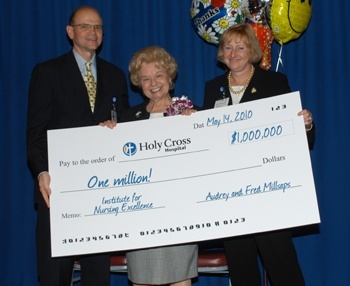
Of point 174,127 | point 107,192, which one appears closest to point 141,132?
point 174,127

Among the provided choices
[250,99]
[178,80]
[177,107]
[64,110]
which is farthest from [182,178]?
[178,80]

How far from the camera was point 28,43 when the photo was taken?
4598 mm

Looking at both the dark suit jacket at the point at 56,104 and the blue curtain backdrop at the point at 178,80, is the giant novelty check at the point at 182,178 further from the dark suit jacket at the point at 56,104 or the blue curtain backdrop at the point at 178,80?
the blue curtain backdrop at the point at 178,80

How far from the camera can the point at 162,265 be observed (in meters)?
2.97

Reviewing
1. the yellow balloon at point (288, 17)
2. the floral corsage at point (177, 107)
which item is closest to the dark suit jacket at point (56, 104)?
the floral corsage at point (177, 107)

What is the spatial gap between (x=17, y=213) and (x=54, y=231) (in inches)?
70.6

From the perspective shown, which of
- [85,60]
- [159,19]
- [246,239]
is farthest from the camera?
[159,19]

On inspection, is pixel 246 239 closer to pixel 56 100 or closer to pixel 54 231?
pixel 54 231

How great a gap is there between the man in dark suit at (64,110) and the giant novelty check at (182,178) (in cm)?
13

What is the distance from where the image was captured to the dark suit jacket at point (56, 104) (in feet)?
10.1

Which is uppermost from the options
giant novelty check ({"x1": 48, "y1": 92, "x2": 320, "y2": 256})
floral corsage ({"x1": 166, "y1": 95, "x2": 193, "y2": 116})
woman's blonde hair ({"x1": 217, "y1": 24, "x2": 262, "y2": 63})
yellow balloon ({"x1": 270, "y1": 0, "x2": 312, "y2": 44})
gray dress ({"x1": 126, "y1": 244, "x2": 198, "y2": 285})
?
yellow balloon ({"x1": 270, "y1": 0, "x2": 312, "y2": 44})

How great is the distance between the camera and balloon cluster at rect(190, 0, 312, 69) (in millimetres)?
3555

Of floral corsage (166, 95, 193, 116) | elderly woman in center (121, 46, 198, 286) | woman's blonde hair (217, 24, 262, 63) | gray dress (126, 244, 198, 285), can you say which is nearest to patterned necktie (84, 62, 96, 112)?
elderly woman in center (121, 46, 198, 286)

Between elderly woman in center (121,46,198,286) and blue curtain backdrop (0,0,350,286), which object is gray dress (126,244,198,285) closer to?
elderly woman in center (121,46,198,286)
